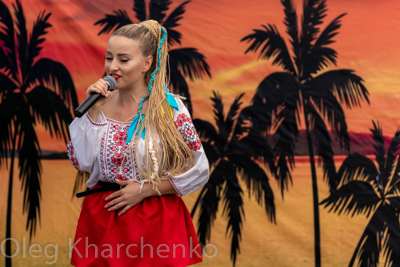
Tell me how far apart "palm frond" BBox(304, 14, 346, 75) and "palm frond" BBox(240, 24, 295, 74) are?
113 mm

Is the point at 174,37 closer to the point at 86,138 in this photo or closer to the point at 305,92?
the point at 305,92

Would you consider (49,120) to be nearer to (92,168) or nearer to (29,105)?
(29,105)

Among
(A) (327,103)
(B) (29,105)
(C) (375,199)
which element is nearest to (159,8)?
(B) (29,105)

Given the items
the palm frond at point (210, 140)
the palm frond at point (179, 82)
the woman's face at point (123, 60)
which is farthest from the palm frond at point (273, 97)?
the woman's face at point (123, 60)

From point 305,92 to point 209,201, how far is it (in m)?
0.78

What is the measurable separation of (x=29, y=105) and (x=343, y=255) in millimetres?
1870

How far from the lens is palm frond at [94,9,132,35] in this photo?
123 inches

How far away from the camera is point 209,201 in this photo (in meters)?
3.15

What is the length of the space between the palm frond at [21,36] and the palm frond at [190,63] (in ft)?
2.61

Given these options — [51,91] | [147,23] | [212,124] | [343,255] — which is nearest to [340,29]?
[212,124]

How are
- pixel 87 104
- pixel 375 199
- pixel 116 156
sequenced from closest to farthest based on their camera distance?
pixel 87 104 → pixel 116 156 → pixel 375 199

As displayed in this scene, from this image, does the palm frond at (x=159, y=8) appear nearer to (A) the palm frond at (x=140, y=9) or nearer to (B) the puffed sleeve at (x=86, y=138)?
(A) the palm frond at (x=140, y=9)

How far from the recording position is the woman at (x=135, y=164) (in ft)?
6.47

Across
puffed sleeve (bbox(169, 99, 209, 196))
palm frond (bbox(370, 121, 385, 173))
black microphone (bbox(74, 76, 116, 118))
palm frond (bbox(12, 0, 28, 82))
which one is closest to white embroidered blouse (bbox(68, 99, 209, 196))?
puffed sleeve (bbox(169, 99, 209, 196))
